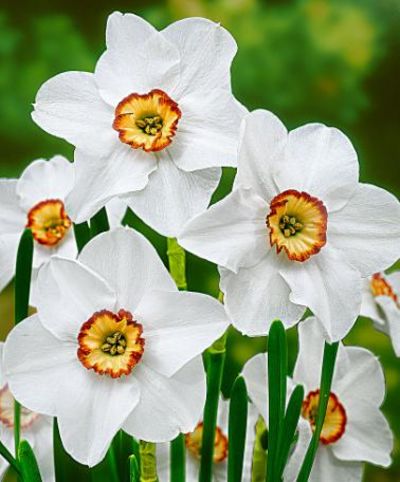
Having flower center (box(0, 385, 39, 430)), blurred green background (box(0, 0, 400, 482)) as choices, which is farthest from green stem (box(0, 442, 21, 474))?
blurred green background (box(0, 0, 400, 482))

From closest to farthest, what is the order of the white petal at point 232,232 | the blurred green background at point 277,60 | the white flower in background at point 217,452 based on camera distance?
the white petal at point 232,232
the white flower in background at point 217,452
the blurred green background at point 277,60

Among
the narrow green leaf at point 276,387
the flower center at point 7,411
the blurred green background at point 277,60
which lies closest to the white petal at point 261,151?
the narrow green leaf at point 276,387

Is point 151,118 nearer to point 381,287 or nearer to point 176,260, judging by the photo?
point 176,260

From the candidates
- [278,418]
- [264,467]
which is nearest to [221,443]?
[264,467]

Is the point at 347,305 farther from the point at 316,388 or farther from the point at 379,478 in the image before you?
the point at 379,478

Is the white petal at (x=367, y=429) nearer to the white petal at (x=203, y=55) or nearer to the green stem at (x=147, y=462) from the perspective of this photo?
the green stem at (x=147, y=462)
